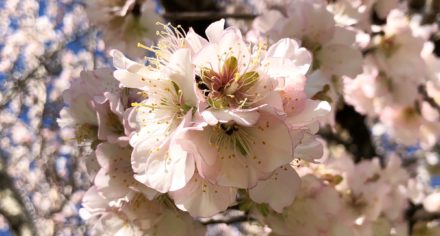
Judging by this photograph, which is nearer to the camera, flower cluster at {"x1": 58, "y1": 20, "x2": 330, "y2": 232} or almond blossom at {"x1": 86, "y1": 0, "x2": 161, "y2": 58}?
flower cluster at {"x1": 58, "y1": 20, "x2": 330, "y2": 232}

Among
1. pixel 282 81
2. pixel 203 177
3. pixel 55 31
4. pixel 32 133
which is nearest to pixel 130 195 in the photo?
pixel 203 177

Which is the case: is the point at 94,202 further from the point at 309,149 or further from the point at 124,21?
the point at 124,21

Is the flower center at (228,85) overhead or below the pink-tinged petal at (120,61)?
overhead

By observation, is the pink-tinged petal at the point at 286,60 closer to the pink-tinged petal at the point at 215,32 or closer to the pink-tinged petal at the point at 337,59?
the pink-tinged petal at the point at 215,32

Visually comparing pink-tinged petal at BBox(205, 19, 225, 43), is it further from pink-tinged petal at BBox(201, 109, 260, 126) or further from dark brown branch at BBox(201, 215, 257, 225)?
dark brown branch at BBox(201, 215, 257, 225)

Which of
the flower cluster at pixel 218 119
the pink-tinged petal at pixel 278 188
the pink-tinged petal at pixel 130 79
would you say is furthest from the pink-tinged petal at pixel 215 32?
the pink-tinged petal at pixel 278 188

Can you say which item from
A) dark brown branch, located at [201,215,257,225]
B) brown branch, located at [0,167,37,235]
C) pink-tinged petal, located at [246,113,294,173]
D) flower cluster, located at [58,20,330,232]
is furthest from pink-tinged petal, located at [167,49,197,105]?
brown branch, located at [0,167,37,235]

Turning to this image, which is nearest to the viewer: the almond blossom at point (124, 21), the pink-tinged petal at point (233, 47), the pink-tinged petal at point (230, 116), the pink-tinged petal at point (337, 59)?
the pink-tinged petal at point (230, 116)

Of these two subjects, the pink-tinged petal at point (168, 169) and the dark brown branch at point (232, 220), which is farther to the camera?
the dark brown branch at point (232, 220)
